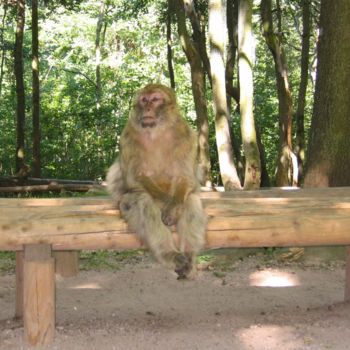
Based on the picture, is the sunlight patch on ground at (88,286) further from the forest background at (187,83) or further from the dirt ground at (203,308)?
the forest background at (187,83)

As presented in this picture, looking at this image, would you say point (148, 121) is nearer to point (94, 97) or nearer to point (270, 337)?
point (270, 337)

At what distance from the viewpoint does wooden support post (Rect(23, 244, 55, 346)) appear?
12.8 ft

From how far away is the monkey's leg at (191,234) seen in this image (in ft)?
12.6

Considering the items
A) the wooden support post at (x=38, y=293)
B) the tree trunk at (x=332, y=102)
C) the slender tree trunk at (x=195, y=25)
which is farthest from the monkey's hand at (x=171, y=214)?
the slender tree trunk at (x=195, y=25)

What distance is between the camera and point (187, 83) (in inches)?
928

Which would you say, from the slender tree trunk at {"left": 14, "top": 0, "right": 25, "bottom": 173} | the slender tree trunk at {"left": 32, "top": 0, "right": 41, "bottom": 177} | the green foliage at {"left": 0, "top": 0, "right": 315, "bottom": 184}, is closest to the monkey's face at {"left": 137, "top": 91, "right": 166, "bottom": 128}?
the slender tree trunk at {"left": 14, "top": 0, "right": 25, "bottom": 173}

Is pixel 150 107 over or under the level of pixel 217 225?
over

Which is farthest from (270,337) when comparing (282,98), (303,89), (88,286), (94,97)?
(94,97)

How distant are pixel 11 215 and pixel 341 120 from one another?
4036 mm

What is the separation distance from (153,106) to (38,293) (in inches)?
63.3

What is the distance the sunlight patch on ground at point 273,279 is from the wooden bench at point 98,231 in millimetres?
1922

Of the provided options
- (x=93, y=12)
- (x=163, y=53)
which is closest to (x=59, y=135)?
(x=163, y=53)

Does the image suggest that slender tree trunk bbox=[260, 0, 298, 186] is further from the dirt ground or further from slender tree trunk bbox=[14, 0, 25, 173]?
slender tree trunk bbox=[14, 0, 25, 173]

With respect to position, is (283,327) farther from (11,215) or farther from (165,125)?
(11,215)
